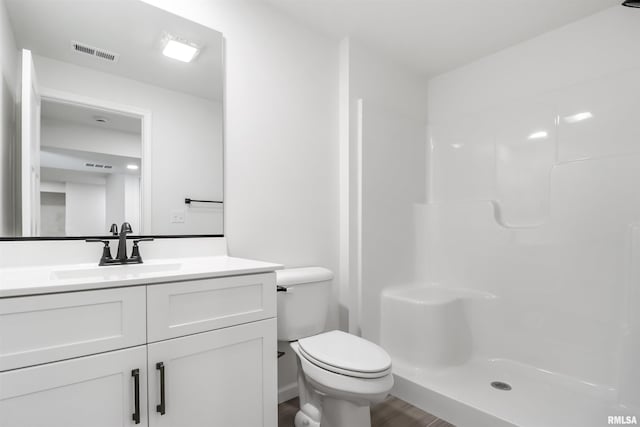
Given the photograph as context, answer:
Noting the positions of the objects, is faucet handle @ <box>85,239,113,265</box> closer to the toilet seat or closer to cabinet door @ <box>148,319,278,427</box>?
cabinet door @ <box>148,319,278,427</box>

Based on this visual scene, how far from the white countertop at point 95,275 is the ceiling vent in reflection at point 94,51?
2.94ft

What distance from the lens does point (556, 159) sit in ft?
7.00

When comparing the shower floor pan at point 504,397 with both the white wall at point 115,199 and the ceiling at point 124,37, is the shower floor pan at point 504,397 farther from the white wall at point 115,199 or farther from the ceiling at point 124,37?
the ceiling at point 124,37

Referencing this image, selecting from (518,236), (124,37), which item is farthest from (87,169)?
(518,236)

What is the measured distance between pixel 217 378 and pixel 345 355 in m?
0.57

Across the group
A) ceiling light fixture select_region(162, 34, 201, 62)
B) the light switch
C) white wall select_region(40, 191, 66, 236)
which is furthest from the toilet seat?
ceiling light fixture select_region(162, 34, 201, 62)

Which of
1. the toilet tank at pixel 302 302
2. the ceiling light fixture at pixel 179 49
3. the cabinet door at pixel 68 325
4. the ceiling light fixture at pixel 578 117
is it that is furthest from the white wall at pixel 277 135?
the ceiling light fixture at pixel 578 117

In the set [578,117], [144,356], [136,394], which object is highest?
[578,117]

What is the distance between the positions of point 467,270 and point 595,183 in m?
0.96

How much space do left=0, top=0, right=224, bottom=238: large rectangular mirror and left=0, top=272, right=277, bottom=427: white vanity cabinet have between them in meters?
0.60

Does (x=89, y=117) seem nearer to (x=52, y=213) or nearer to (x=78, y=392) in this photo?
(x=52, y=213)

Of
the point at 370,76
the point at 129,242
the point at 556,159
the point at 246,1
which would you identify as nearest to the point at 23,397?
the point at 129,242

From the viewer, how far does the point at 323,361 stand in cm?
144

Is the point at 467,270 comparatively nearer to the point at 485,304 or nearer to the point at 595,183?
the point at 485,304
